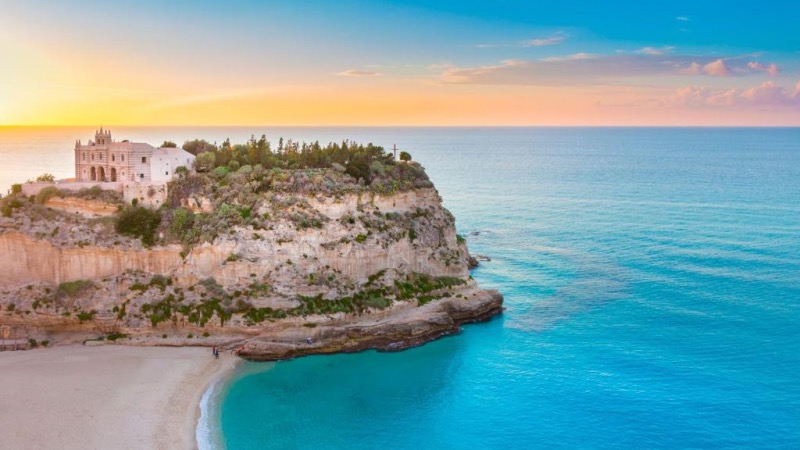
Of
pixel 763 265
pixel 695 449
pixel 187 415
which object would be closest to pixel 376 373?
pixel 187 415

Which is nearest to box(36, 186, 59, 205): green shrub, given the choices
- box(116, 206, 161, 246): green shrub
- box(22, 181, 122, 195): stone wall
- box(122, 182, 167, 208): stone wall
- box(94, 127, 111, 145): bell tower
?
box(22, 181, 122, 195): stone wall

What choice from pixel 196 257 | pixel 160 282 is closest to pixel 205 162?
pixel 196 257

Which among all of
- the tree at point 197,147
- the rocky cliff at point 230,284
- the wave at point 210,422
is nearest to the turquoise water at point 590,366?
the wave at point 210,422

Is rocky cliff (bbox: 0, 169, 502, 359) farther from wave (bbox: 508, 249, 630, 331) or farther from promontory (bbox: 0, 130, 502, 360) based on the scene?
wave (bbox: 508, 249, 630, 331)

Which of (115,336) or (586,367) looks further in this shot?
(115,336)

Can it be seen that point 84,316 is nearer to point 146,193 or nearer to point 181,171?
point 146,193

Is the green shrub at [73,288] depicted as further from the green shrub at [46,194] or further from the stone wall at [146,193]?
the stone wall at [146,193]
